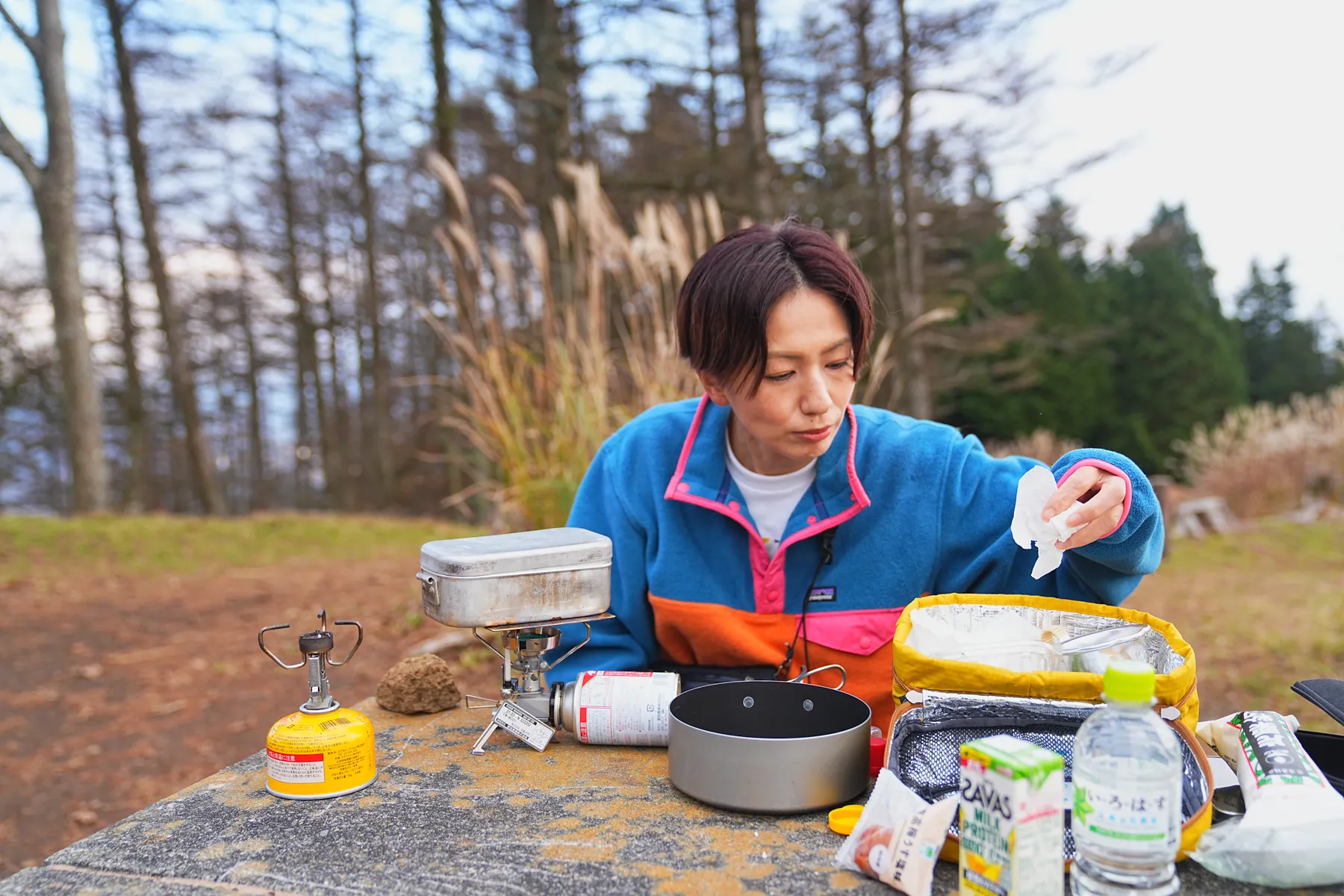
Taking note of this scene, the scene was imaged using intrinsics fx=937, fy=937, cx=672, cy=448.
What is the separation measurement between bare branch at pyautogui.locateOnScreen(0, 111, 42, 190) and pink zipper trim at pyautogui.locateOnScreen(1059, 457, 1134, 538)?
30.7 feet

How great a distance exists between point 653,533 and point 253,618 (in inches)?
160

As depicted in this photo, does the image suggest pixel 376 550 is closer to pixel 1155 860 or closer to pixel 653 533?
pixel 653 533

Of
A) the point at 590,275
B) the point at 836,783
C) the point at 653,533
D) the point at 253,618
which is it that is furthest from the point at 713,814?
the point at 253,618

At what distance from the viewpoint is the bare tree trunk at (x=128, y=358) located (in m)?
12.1

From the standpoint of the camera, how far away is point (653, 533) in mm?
1835

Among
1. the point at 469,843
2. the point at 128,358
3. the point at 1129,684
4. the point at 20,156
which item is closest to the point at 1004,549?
the point at 1129,684

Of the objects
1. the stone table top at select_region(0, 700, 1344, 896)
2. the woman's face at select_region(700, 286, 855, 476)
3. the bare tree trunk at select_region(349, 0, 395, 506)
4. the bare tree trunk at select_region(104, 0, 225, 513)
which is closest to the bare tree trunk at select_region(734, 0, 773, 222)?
the woman's face at select_region(700, 286, 855, 476)

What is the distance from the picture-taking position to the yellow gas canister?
4.48ft

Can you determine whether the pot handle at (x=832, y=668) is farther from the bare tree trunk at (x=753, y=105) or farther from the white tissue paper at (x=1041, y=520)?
the bare tree trunk at (x=753, y=105)

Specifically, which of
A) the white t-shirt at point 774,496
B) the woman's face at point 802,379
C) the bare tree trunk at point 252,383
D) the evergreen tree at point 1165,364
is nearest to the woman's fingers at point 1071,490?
the woman's face at point 802,379

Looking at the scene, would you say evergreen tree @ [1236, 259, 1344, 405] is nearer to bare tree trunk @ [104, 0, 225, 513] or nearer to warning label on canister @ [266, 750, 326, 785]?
bare tree trunk @ [104, 0, 225, 513]

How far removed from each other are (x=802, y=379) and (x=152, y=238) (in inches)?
407

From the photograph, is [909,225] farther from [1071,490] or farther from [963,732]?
[963,732]

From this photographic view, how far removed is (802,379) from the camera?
5.25ft
